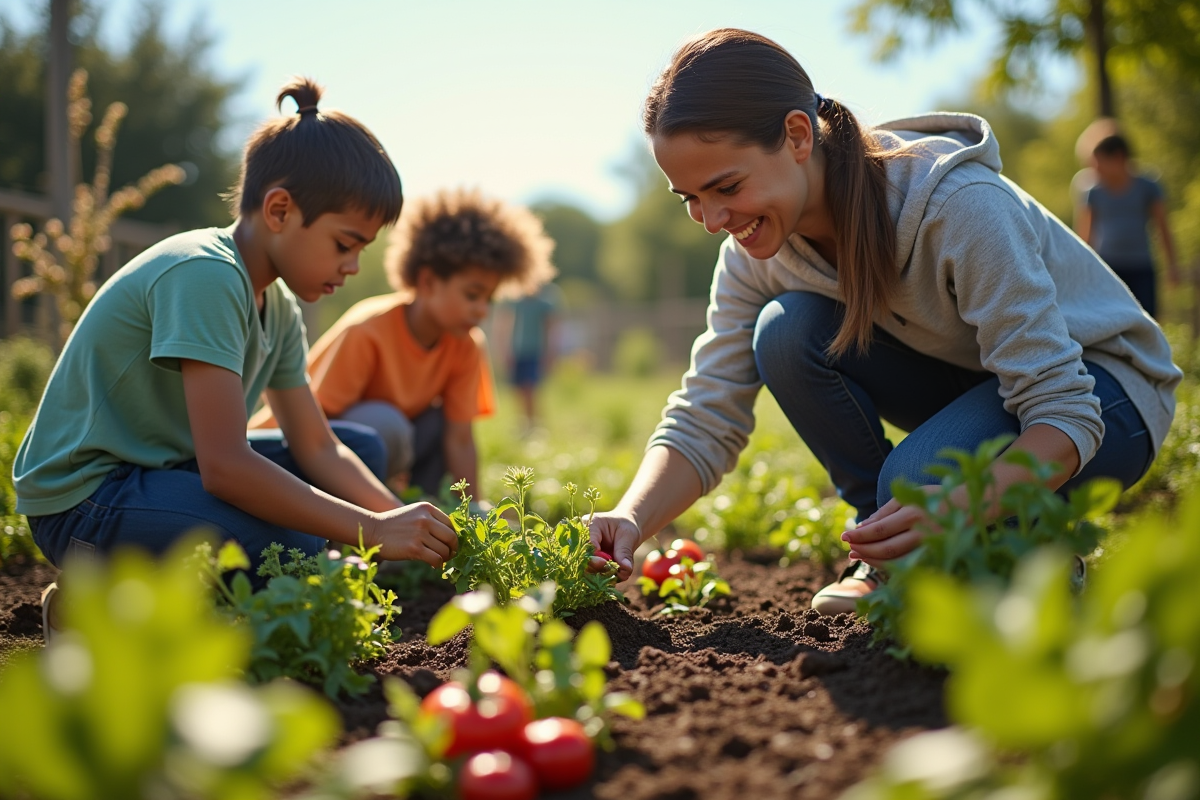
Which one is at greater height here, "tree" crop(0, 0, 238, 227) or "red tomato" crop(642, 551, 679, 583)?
"tree" crop(0, 0, 238, 227)

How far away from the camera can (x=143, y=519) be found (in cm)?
234

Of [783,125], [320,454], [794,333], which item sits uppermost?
[783,125]

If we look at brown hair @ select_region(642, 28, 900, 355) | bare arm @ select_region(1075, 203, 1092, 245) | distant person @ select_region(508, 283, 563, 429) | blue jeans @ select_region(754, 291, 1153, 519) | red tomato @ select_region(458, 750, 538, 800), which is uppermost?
bare arm @ select_region(1075, 203, 1092, 245)

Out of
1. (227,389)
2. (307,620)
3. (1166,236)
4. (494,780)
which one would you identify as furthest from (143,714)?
(1166,236)

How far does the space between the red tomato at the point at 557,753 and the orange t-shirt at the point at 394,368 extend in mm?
2587

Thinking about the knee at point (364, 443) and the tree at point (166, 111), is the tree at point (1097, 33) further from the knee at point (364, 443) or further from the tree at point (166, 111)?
the tree at point (166, 111)

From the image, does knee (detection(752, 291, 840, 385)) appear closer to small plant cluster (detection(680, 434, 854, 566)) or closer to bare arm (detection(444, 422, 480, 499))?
small plant cluster (detection(680, 434, 854, 566))

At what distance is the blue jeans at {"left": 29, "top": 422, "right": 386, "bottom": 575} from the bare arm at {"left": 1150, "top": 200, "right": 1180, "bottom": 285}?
681cm

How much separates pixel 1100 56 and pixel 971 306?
766 cm

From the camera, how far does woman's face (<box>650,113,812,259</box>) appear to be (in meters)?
2.30

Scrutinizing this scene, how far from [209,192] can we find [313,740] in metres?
20.2

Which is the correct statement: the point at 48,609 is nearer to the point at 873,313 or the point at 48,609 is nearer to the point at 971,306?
the point at 873,313

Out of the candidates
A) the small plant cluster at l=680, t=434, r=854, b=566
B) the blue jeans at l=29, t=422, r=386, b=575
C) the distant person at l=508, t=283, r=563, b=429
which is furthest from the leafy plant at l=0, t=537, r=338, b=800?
the distant person at l=508, t=283, r=563, b=429

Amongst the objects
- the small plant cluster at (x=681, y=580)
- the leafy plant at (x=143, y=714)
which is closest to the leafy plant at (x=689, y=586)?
the small plant cluster at (x=681, y=580)
